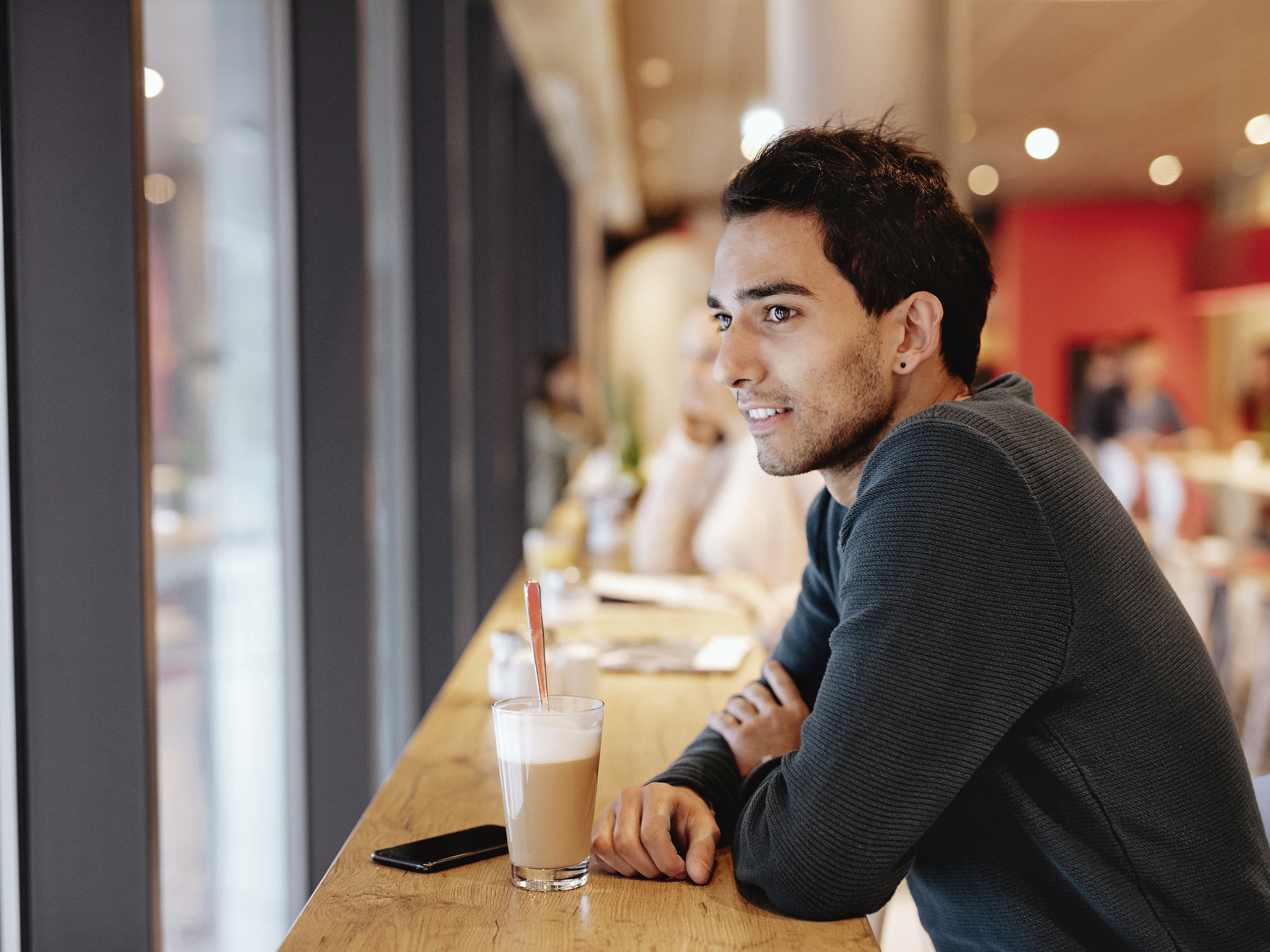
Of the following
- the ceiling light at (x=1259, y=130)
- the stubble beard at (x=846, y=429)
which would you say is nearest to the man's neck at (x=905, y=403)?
the stubble beard at (x=846, y=429)

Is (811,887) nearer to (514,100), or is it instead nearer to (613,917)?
(613,917)

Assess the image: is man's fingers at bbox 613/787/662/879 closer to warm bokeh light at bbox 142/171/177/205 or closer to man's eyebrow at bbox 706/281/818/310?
man's eyebrow at bbox 706/281/818/310

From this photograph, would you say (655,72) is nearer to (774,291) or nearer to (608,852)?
(774,291)

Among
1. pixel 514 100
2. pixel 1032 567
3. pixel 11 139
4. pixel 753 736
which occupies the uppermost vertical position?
pixel 514 100

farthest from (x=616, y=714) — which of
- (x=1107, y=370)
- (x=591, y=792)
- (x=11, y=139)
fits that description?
(x=1107, y=370)

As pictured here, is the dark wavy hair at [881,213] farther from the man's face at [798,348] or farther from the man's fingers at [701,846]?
the man's fingers at [701,846]

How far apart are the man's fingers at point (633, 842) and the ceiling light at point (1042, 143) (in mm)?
7741

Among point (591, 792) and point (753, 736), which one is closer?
point (591, 792)

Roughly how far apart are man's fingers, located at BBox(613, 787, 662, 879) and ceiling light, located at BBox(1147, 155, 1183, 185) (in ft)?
30.1

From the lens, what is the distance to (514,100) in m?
5.76

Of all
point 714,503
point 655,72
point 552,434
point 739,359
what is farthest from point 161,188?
point 655,72

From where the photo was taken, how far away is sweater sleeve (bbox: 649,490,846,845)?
1196 mm

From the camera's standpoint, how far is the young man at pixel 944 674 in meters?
0.91

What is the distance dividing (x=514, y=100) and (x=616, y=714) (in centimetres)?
475
